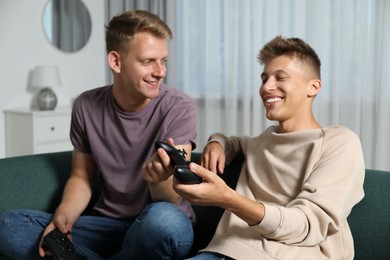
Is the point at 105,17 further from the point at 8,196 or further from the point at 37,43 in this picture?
the point at 8,196

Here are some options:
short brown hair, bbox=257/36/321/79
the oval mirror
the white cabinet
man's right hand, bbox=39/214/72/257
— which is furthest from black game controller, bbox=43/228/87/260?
the oval mirror

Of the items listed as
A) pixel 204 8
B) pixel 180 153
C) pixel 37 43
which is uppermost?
pixel 204 8

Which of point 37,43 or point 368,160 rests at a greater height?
point 37,43

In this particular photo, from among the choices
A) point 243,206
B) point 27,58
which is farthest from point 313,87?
point 27,58

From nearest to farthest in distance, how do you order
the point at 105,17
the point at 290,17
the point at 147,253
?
the point at 147,253 < the point at 290,17 < the point at 105,17

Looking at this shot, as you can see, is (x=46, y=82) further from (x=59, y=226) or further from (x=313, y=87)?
(x=313, y=87)

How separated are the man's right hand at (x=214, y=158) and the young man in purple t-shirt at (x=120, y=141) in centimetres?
7

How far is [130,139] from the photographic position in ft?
5.88

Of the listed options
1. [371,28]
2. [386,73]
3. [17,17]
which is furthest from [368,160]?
[17,17]

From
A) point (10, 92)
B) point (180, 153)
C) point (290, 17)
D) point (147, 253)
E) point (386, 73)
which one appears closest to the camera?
point (180, 153)

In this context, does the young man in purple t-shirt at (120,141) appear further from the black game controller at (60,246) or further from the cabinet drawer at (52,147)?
the cabinet drawer at (52,147)

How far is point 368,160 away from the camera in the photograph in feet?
11.4

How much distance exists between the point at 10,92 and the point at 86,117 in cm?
233

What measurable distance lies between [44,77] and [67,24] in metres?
0.62
